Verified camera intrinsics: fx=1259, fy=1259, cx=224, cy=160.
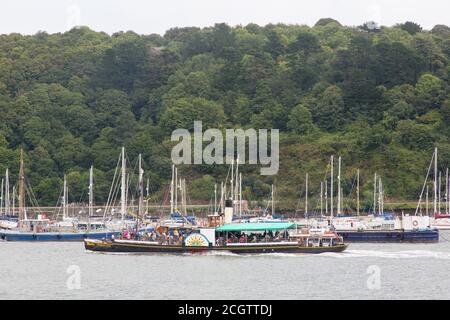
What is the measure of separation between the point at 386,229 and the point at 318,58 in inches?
3628

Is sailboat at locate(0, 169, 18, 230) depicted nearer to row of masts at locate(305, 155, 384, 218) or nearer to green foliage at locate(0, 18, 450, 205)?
green foliage at locate(0, 18, 450, 205)

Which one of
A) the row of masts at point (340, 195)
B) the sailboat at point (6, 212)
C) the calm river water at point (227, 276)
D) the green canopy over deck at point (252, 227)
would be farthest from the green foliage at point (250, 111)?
the calm river water at point (227, 276)

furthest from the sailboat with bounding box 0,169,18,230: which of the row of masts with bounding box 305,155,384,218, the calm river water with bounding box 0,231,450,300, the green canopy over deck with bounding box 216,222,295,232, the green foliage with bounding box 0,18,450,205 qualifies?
the green canopy over deck with bounding box 216,222,295,232

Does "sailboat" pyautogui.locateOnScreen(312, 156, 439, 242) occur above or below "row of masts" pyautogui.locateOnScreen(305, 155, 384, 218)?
below

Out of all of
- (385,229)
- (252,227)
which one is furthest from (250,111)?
(252,227)

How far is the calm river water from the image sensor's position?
63.7 metres

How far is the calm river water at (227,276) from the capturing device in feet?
209

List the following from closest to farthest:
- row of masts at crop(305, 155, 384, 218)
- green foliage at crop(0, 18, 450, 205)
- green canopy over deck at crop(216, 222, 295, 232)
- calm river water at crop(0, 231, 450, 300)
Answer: calm river water at crop(0, 231, 450, 300) < green canopy over deck at crop(216, 222, 295, 232) < row of masts at crop(305, 155, 384, 218) < green foliage at crop(0, 18, 450, 205)

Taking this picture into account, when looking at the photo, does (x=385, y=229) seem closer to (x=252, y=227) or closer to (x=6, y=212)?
(x=252, y=227)

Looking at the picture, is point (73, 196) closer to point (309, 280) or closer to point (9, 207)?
point (9, 207)

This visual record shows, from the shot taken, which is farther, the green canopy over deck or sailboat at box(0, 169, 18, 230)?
sailboat at box(0, 169, 18, 230)

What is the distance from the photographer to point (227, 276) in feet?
231
